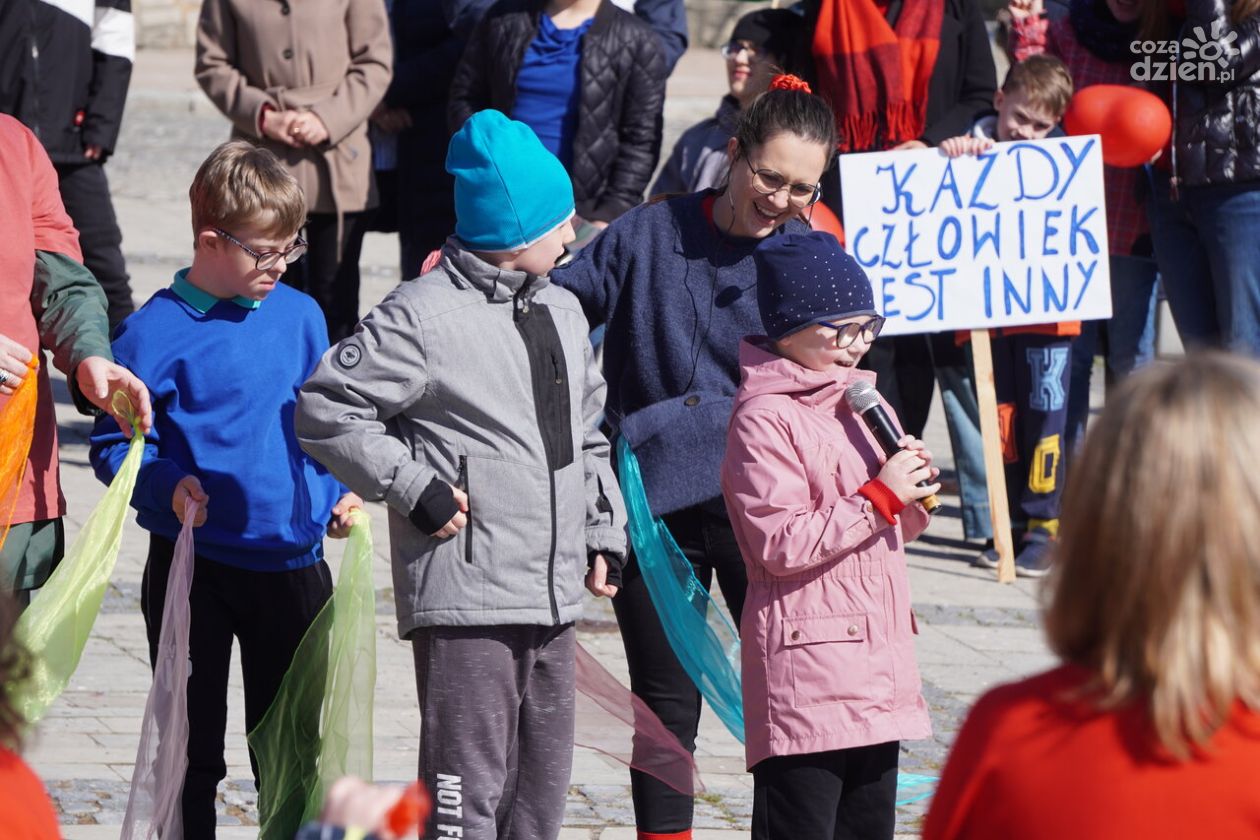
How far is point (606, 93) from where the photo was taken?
23.5ft

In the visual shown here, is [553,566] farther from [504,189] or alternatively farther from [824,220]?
[824,220]

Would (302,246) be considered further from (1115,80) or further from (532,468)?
(1115,80)

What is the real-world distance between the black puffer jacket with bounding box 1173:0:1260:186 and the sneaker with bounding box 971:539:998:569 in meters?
1.64

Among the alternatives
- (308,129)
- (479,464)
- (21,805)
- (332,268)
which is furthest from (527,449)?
(332,268)

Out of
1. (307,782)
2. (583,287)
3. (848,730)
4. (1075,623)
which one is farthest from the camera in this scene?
(583,287)

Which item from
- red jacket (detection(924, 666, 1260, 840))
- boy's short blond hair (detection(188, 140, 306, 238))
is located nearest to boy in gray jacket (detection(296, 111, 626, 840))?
boy's short blond hair (detection(188, 140, 306, 238))

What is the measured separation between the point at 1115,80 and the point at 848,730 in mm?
4197

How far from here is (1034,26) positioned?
7242mm

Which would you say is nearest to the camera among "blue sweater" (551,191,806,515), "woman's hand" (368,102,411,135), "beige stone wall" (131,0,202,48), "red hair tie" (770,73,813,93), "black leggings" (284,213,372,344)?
"blue sweater" (551,191,806,515)

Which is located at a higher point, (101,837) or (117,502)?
(117,502)

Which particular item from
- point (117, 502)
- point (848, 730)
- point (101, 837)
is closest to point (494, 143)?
point (117, 502)

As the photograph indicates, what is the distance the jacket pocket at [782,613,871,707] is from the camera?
11.8 feet

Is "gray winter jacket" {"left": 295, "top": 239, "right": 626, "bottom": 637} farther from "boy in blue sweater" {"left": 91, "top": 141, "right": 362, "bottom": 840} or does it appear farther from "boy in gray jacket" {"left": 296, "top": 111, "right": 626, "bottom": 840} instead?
"boy in blue sweater" {"left": 91, "top": 141, "right": 362, "bottom": 840}

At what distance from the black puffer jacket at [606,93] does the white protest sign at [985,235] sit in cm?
88
